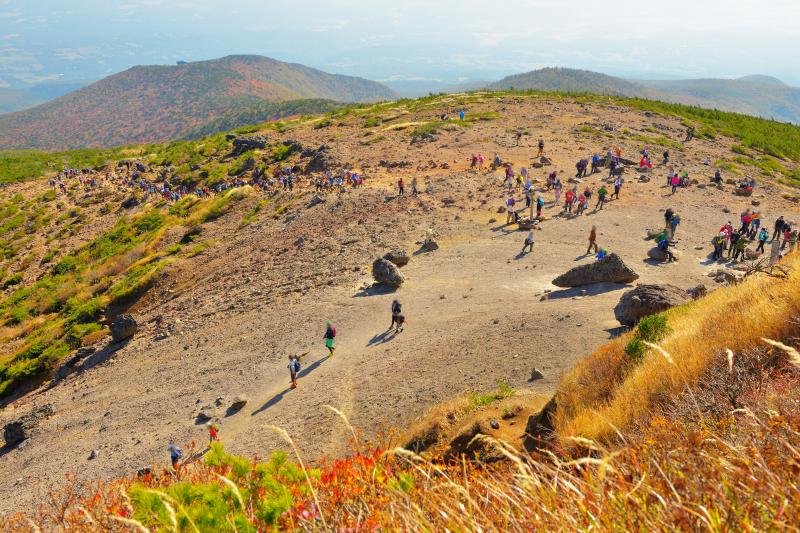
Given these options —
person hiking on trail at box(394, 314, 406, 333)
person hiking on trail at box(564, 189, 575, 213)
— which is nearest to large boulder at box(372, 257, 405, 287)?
person hiking on trail at box(394, 314, 406, 333)

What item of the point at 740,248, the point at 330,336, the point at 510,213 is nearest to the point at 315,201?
the point at 510,213

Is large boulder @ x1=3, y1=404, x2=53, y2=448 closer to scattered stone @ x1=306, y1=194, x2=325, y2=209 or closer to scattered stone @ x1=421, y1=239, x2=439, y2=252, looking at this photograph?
scattered stone @ x1=421, y1=239, x2=439, y2=252

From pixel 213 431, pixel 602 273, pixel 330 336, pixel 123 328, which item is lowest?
pixel 123 328

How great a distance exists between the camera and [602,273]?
19.1 metres

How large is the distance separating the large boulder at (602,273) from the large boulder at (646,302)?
12.4 ft

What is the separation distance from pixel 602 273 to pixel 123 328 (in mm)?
23917

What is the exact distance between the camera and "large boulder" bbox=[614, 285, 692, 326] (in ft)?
45.9

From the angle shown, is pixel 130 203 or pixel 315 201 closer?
pixel 315 201

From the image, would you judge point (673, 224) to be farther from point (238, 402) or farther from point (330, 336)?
point (238, 402)

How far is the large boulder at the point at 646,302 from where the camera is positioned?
1400 centimetres

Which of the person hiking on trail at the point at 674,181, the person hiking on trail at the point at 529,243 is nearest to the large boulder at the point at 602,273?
the person hiking on trail at the point at 529,243

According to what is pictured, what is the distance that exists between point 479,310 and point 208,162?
51942 millimetres

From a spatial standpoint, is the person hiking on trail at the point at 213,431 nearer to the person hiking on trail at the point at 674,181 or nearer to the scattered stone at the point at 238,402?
the scattered stone at the point at 238,402

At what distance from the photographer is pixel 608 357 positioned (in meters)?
10.2
